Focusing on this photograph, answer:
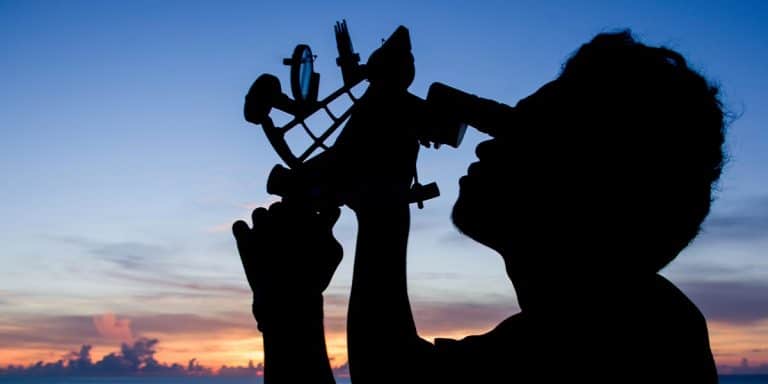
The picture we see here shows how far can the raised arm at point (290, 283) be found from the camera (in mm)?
1608

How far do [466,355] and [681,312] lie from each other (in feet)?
1.59

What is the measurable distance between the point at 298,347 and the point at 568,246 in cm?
67

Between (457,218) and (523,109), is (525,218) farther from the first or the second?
(523,109)

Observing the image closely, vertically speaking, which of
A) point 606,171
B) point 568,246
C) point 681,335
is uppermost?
point 606,171

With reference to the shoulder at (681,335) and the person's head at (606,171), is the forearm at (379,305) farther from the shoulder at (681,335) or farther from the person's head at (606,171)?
the shoulder at (681,335)

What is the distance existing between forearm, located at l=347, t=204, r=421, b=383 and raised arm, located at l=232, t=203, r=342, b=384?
10 cm

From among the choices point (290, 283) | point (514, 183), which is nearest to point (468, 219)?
point (514, 183)

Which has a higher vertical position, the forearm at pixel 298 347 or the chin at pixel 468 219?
the chin at pixel 468 219

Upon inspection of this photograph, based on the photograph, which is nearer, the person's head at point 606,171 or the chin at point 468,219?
the person's head at point 606,171

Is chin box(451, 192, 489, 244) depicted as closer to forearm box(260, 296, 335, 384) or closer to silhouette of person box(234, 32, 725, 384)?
silhouette of person box(234, 32, 725, 384)

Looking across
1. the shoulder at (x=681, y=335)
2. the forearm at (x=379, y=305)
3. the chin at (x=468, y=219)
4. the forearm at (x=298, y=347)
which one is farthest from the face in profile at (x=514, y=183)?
the forearm at (x=298, y=347)

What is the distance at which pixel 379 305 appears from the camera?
157 centimetres

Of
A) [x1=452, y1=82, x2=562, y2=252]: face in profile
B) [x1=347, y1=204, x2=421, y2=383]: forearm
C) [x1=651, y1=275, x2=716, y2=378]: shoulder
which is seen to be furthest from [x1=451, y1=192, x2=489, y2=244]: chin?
[x1=651, y1=275, x2=716, y2=378]: shoulder

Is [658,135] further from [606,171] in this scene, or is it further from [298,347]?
[298,347]
